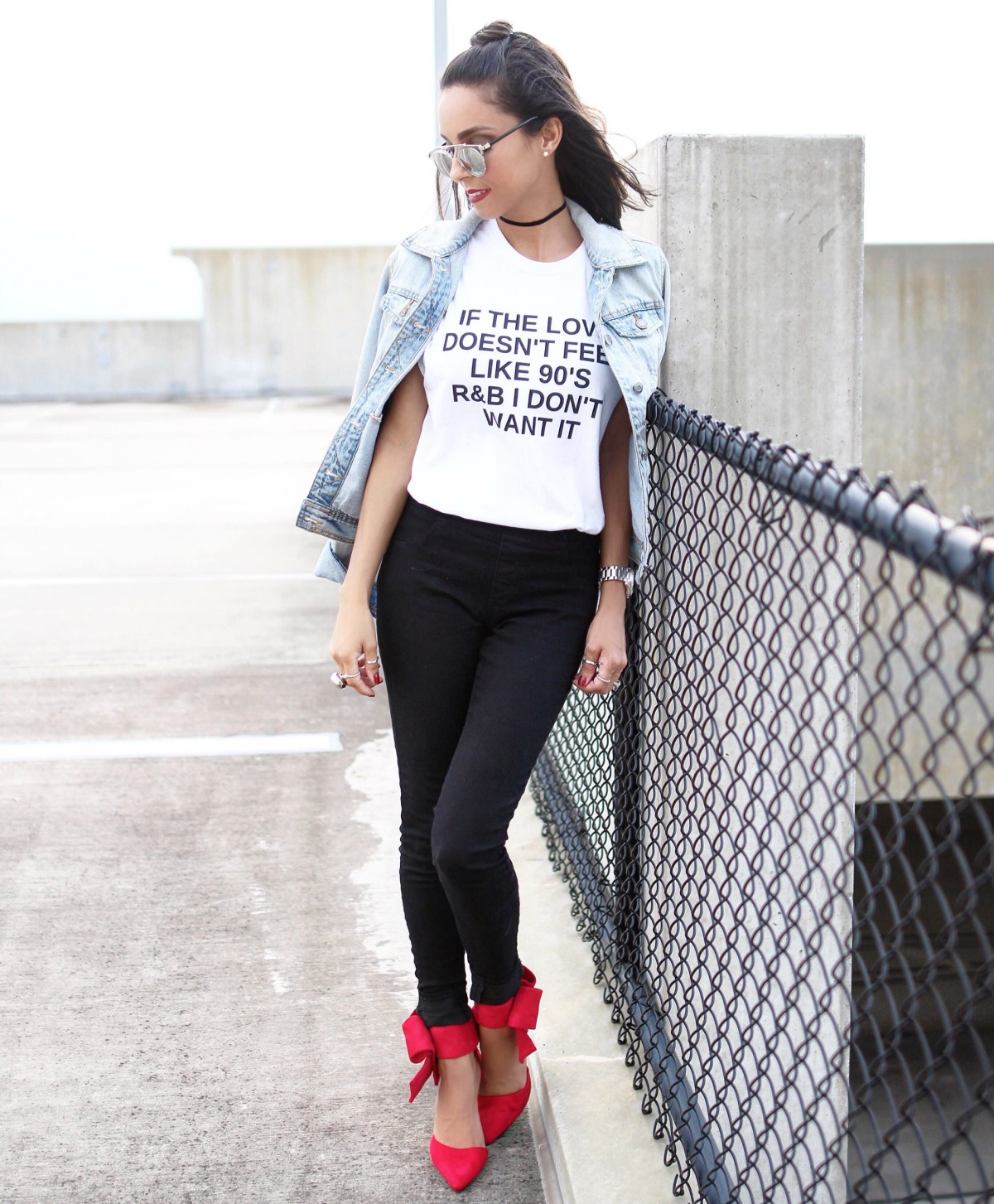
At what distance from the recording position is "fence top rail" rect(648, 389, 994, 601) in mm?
1104

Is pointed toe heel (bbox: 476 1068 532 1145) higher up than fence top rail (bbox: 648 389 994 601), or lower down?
lower down

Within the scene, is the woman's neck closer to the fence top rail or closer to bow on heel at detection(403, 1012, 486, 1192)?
the fence top rail

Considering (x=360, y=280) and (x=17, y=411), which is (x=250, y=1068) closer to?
(x=17, y=411)

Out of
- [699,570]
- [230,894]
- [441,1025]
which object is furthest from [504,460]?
[230,894]

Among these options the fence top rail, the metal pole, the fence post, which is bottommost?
the fence post

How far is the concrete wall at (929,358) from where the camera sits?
7.84m

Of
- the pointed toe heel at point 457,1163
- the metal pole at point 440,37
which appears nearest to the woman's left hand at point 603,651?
the pointed toe heel at point 457,1163

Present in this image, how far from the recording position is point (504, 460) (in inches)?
76.9

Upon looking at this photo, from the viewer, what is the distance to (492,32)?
201cm

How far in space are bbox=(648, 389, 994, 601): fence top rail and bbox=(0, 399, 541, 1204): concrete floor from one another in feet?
4.28

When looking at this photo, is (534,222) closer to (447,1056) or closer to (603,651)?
(603,651)

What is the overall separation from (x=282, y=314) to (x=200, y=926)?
20491 millimetres

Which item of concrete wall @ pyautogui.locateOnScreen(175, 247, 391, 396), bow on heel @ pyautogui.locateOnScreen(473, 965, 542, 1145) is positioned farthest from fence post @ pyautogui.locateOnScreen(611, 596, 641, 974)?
concrete wall @ pyautogui.locateOnScreen(175, 247, 391, 396)

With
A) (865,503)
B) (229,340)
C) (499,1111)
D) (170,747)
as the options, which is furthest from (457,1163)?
(229,340)
